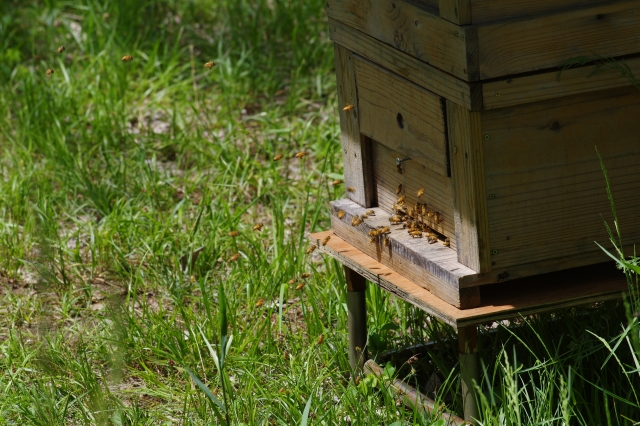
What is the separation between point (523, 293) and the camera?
9.00 feet

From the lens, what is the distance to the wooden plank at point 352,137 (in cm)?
309

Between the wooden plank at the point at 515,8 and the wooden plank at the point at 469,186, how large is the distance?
9.9 inches

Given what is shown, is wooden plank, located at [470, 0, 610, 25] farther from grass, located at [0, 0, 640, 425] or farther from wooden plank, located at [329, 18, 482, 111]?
grass, located at [0, 0, 640, 425]

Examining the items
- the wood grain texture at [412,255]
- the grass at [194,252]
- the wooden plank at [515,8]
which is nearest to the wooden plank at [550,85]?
the wooden plank at [515,8]

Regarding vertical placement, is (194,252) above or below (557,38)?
below

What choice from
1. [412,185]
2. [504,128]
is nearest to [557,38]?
[504,128]

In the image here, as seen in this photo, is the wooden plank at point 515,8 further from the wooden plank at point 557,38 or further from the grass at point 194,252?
Answer: the grass at point 194,252

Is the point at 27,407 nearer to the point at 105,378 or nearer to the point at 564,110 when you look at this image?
the point at 105,378

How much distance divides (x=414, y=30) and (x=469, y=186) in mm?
474

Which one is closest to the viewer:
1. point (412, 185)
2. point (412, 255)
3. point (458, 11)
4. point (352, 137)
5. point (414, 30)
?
point (458, 11)

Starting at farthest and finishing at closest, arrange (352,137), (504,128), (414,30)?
(352,137) → (414,30) → (504,128)

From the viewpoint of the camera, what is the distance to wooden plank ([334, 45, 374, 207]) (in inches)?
122

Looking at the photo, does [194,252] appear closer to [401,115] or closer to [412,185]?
[412,185]

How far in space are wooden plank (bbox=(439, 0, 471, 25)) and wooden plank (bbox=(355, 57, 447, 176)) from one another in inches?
9.9
